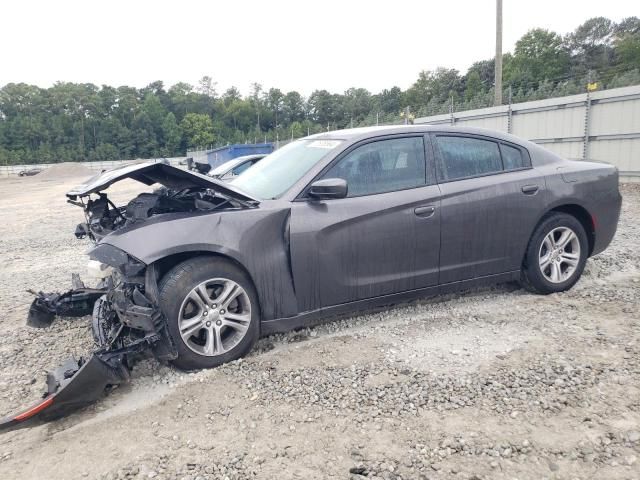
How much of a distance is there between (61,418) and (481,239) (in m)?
3.30

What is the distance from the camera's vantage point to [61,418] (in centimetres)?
275

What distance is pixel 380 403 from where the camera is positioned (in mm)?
2754

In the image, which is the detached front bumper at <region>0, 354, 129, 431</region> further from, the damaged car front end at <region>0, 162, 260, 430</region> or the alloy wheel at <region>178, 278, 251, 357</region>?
the alloy wheel at <region>178, 278, 251, 357</region>

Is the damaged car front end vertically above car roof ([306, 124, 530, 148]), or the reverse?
car roof ([306, 124, 530, 148])

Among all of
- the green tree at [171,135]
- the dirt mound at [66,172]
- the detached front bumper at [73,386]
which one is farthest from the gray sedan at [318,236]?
the green tree at [171,135]

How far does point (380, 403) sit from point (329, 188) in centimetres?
147

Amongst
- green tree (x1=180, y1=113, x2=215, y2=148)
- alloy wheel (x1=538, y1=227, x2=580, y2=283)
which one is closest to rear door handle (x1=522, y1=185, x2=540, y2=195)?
alloy wheel (x1=538, y1=227, x2=580, y2=283)

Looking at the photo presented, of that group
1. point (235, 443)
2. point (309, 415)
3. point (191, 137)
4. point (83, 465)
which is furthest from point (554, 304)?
point (191, 137)

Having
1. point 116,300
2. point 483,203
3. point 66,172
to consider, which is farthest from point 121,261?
point 66,172

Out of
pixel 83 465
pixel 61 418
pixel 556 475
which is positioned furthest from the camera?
pixel 61 418

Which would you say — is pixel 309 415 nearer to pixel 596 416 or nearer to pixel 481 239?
pixel 596 416

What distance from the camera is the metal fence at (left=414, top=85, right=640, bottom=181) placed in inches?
455

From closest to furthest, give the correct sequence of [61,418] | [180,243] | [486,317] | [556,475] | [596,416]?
1. [556,475]
2. [596,416]
3. [61,418]
4. [180,243]
5. [486,317]

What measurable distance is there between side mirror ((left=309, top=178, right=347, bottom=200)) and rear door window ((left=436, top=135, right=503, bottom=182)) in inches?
39.0
